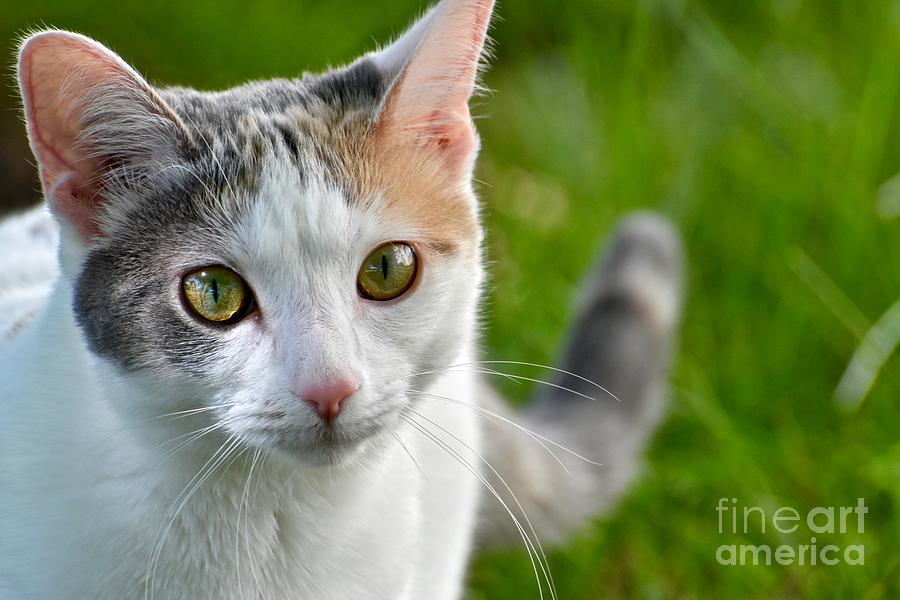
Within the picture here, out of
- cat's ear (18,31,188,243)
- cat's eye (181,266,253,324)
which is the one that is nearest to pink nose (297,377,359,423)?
cat's eye (181,266,253,324)

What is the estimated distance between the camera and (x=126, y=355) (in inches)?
52.4

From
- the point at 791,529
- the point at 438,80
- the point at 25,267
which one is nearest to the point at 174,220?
the point at 438,80

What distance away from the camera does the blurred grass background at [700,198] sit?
2256 millimetres

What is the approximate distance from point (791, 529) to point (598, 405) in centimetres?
48

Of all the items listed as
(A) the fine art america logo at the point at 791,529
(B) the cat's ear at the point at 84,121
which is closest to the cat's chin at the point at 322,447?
(B) the cat's ear at the point at 84,121

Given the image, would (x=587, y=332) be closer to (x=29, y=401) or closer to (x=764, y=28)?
(x=29, y=401)

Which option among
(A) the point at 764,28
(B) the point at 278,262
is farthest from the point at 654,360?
(A) the point at 764,28

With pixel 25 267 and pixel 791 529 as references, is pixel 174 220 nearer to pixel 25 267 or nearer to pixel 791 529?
pixel 25 267

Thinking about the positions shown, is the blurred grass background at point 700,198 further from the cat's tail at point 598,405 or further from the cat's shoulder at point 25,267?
the cat's shoulder at point 25,267

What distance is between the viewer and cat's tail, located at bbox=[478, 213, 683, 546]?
221cm

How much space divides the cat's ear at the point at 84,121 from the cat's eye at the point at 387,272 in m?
0.30

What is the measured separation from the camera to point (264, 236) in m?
1.29

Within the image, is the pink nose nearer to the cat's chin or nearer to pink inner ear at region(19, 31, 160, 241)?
the cat's chin

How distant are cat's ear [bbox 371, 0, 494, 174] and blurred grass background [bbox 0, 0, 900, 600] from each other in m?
0.79
